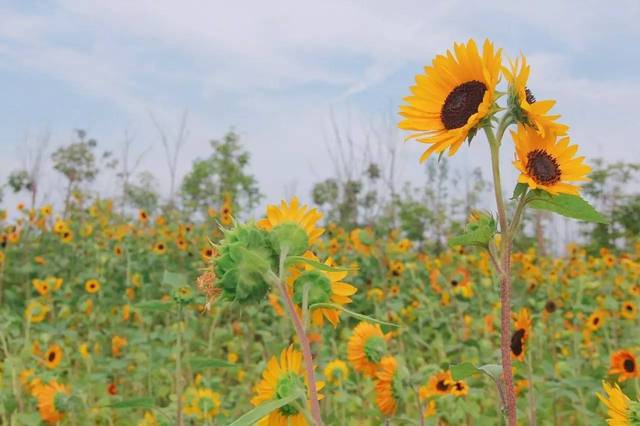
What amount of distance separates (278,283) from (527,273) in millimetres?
5396

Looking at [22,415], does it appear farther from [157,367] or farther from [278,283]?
[278,283]

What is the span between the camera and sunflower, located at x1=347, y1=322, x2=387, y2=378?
2.03m

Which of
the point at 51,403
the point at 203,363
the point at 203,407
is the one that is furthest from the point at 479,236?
the point at 51,403

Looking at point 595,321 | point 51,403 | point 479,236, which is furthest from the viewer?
point 595,321

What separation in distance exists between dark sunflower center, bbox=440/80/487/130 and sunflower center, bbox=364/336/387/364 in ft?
3.29

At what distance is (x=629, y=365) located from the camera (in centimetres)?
231

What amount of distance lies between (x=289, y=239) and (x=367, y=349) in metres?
1.17

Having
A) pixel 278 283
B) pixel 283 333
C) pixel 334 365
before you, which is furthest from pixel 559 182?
pixel 283 333

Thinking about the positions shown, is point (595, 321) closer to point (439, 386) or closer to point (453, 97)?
point (439, 386)

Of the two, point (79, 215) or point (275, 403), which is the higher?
point (79, 215)

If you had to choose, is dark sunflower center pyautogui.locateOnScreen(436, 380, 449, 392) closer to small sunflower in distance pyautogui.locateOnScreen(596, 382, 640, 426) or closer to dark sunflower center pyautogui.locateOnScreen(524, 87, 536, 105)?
small sunflower in distance pyautogui.locateOnScreen(596, 382, 640, 426)

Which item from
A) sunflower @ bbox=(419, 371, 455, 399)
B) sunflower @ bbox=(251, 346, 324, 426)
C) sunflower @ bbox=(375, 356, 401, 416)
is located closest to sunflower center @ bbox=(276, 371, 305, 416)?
sunflower @ bbox=(251, 346, 324, 426)

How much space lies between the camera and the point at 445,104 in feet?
3.83

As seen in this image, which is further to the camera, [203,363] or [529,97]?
[203,363]
